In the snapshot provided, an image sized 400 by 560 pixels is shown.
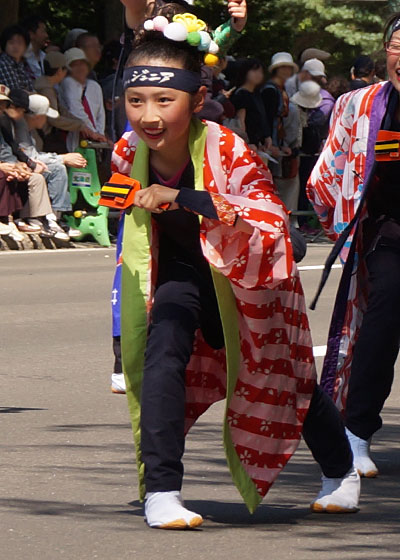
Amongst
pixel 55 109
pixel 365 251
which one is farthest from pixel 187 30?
pixel 55 109

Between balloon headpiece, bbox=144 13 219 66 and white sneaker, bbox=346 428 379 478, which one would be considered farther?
white sneaker, bbox=346 428 379 478

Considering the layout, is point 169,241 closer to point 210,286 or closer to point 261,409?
point 210,286

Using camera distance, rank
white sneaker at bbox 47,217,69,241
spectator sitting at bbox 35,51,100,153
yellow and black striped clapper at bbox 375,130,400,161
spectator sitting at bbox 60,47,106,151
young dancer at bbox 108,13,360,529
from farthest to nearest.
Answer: spectator sitting at bbox 60,47,106,151, spectator sitting at bbox 35,51,100,153, white sneaker at bbox 47,217,69,241, yellow and black striped clapper at bbox 375,130,400,161, young dancer at bbox 108,13,360,529

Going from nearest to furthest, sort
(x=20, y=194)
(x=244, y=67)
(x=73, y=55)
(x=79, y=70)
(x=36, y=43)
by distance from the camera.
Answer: (x=20, y=194) < (x=73, y=55) < (x=79, y=70) < (x=36, y=43) < (x=244, y=67)

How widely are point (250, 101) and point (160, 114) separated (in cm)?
1297

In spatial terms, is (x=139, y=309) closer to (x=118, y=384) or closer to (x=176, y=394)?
(x=176, y=394)

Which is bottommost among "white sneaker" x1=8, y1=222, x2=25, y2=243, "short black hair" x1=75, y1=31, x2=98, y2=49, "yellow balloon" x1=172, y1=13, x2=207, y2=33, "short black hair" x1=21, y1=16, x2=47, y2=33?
"white sneaker" x1=8, y1=222, x2=25, y2=243

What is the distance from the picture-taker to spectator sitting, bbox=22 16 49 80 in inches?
653

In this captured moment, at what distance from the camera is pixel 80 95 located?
16.9 metres

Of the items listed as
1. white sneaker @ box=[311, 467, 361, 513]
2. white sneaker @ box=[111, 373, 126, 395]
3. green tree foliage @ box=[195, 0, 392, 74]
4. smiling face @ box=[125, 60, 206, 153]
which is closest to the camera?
smiling face @ box=[125, 60, 206, 153]

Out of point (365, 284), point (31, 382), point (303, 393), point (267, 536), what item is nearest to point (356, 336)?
point (365, 284)

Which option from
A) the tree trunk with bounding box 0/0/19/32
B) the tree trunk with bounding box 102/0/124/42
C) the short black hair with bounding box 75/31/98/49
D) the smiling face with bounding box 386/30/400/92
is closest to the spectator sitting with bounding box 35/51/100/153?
the short black hair with bounding box 75/31/98/49

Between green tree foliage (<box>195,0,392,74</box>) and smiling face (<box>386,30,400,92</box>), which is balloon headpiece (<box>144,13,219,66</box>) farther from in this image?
green tree foliage (<box>195,0,392,74</box>)

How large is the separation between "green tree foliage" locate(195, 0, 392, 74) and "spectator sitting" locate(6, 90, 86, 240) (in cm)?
1191
